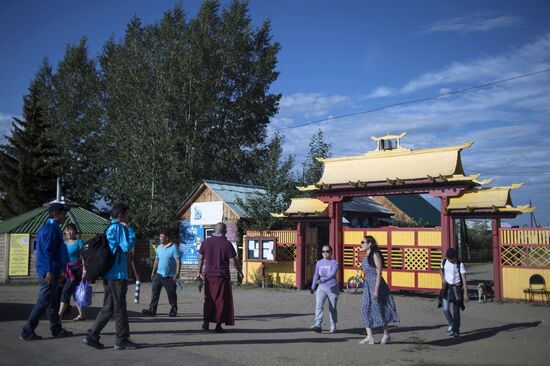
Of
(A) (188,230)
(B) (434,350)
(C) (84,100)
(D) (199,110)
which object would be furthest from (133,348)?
(C) (84,100)

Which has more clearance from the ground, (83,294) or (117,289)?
(117,289)

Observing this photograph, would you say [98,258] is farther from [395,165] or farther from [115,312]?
[395,165]

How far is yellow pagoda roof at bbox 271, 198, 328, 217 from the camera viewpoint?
19.6m

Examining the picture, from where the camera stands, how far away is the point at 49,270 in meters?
8.41

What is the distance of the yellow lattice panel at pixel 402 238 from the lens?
58.9 ft

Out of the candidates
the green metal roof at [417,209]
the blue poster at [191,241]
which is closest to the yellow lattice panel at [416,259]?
the blue poster at [191,241]

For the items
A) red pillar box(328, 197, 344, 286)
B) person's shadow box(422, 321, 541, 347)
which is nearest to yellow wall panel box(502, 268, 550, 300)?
person's shadow box(422, 321, 541, 347)

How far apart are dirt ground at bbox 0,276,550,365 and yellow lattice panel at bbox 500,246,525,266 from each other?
2028 millimetres

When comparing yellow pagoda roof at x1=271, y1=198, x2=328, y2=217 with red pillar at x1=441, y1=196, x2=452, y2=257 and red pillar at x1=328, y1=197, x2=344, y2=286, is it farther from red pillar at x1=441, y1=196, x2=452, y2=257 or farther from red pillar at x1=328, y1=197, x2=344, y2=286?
red pillar at x1=441, y1=196, x2=452, y2=257

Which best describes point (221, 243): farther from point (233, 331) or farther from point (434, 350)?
point (434, 350)

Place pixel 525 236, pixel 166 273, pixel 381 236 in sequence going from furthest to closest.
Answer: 1. pixel 381 236
2. pixel 525 236
3. pixel 166 273

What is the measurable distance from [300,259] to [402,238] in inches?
159

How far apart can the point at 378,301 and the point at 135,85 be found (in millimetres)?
28441

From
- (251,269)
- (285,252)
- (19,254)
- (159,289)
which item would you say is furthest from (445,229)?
(19,254)
